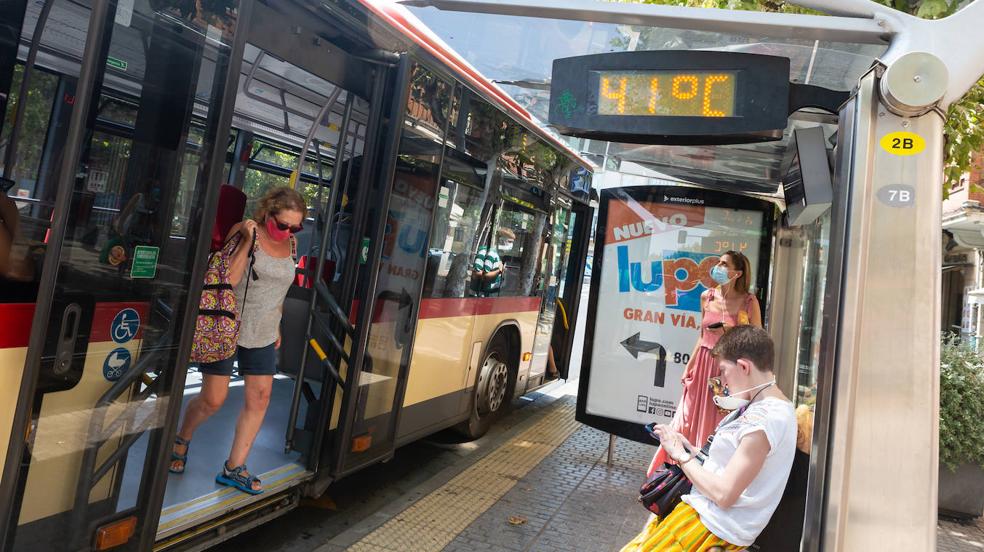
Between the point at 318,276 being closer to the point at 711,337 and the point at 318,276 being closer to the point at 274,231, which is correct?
the point at 274,231

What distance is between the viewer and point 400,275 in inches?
198

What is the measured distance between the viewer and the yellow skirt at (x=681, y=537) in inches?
107

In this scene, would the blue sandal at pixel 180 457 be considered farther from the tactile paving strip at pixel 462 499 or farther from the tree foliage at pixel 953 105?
the tree foliage at pixel 953 105

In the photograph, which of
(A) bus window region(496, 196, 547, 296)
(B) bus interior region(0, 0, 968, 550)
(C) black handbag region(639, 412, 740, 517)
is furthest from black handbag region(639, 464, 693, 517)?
(A) bus window region(496, 196, 547, 296)

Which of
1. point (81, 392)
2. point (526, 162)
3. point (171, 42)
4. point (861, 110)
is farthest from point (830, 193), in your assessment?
point (526, 162)

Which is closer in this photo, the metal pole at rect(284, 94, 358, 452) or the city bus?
the city bus

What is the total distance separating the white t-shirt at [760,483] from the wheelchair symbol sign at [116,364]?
2301 millimetres

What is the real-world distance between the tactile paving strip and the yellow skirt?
85.7 inches

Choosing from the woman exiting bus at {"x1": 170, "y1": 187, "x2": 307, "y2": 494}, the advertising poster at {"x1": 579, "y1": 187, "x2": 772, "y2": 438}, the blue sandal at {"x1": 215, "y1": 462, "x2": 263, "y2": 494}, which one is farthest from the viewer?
the advertising poster at {"x1": 579, "y1": 187, "x2": 772, "y2": 438}

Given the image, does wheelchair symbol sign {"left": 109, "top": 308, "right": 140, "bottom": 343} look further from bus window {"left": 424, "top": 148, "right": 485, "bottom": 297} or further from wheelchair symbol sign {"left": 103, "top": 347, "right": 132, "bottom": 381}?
bus window {"left": 424, "top": 148, "right": 485, "bottom": 297}

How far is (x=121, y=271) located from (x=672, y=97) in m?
2.16

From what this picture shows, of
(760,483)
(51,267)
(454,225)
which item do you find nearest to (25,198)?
(51,267)

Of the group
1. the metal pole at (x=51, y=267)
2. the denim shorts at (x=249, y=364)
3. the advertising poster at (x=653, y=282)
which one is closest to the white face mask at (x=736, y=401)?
the metal pole at (x=51, y=267)

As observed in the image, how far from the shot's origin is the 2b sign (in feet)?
7.07
